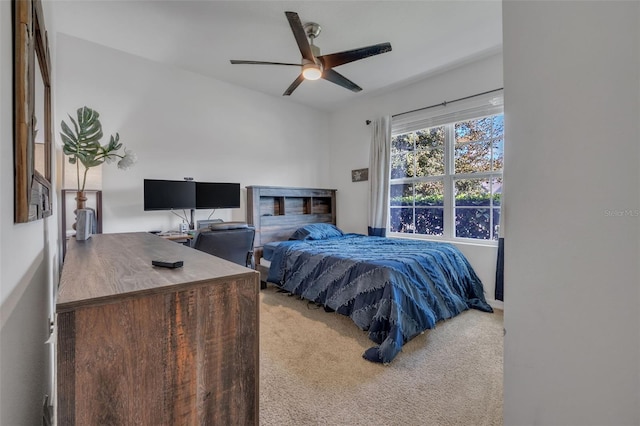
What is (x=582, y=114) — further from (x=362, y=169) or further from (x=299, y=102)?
(x=299, y=102)

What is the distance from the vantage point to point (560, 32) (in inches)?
24.2

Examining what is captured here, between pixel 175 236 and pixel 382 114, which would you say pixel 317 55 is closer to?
pixel 382 114

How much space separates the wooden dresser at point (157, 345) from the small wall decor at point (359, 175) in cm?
372

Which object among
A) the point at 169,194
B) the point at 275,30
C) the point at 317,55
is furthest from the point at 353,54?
the point at 169,194

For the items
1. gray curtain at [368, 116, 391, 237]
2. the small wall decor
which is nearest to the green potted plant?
gray curtain at [368, 116, 391, 237]

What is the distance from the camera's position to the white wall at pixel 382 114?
124 inches

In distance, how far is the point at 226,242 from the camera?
7.26 ft

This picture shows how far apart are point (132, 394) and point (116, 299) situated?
23 centimetres

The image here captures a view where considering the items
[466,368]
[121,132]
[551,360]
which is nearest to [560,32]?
[551,360]

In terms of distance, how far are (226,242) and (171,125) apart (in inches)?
79.6

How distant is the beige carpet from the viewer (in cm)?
145

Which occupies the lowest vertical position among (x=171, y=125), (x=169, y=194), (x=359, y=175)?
(x=169, y=194)

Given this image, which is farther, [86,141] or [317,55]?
[317,55]

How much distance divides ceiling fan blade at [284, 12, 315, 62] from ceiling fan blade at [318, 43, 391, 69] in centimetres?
15
